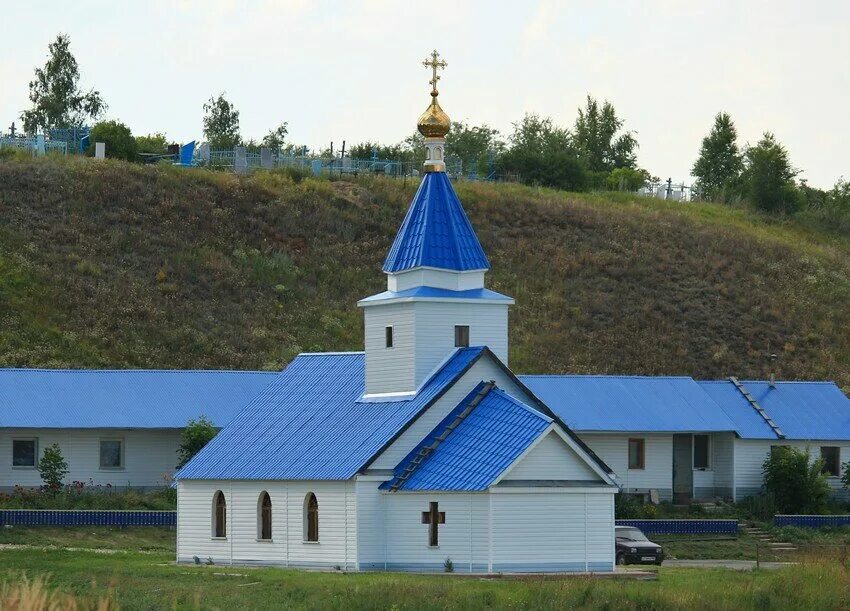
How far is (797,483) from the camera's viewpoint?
61.4 metres

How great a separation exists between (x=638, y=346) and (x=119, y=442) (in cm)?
3538

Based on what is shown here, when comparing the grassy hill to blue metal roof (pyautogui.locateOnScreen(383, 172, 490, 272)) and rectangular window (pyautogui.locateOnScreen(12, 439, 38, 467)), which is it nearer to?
rectangular window (pyautogui.locateOnScreen(12, 439, 38, 467))

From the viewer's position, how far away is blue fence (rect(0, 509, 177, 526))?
171ft

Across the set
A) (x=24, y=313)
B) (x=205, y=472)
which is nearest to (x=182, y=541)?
(x=205, y=472)

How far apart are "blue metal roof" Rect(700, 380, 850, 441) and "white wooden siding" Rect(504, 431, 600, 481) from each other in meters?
24.0

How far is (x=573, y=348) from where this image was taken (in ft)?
288

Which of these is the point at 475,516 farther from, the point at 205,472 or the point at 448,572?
the point at 205,472

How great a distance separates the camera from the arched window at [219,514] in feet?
150

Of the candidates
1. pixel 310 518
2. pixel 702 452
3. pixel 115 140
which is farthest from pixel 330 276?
pixel 310 518

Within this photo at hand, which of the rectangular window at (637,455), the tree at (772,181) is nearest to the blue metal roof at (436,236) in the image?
the rectangular window at (637,455)

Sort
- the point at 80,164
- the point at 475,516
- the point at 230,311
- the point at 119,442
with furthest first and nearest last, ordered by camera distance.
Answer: the point at 80,164
the point at 230,311
the point at 119,442
the point at 475,516

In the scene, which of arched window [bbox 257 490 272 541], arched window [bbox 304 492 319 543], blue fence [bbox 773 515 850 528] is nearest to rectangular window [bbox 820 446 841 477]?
blue fence [bbox 773 515 850 528]

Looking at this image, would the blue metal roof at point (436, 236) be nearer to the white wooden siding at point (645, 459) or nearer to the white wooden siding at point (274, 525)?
the white wooden siding at point (274, 525)

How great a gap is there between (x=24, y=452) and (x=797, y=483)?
26.6 metres
